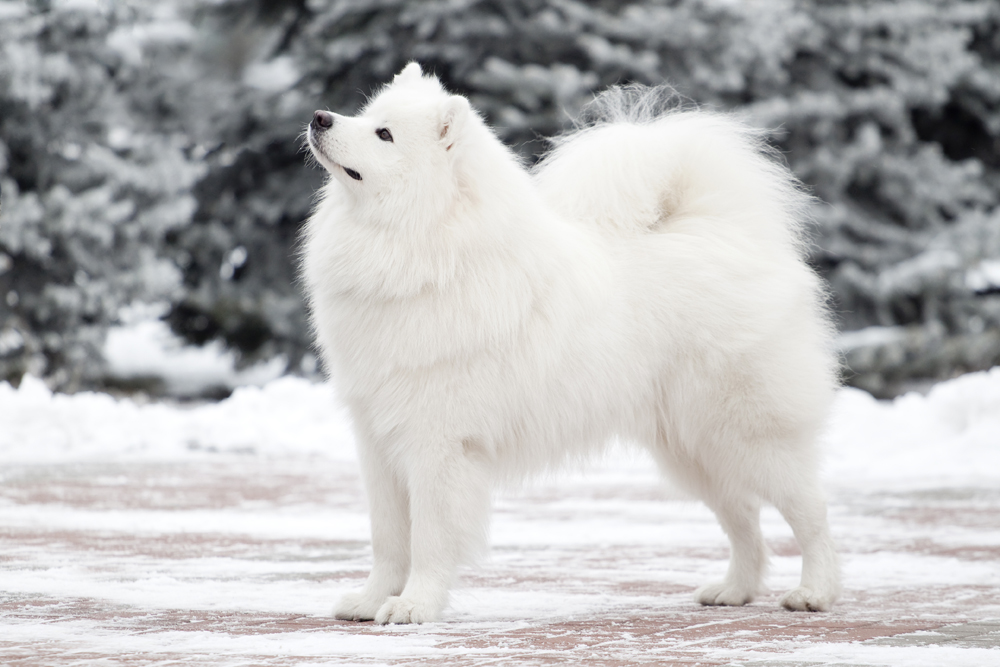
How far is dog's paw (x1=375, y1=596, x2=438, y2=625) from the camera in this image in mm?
4102

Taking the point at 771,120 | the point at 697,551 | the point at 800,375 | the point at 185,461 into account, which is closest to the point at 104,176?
the point at 185,461

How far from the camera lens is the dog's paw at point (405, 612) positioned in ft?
13.5

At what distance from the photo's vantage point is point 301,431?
33.9 feet

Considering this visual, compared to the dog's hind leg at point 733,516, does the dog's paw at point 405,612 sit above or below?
below

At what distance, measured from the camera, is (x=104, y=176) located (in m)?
12.7

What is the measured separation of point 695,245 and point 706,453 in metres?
0.84

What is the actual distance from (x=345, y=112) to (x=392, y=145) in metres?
9.85

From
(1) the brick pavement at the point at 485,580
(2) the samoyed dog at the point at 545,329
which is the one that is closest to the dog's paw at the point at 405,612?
(2) the samoyed dog at the point at 545,329

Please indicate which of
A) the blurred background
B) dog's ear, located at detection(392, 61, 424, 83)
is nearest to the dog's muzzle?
dog's ear, located at detection(392, 61, 424, 83)

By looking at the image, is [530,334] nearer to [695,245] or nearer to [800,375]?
[695,245]

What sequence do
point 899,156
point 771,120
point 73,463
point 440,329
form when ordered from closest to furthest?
point 440,329 < point 73,463 < point 771,120 < point 899,156

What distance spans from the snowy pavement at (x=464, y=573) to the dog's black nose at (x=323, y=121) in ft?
5.61

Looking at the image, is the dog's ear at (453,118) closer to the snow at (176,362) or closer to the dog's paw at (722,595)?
the dog's paw at (722,595)

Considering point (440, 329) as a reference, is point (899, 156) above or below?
above
